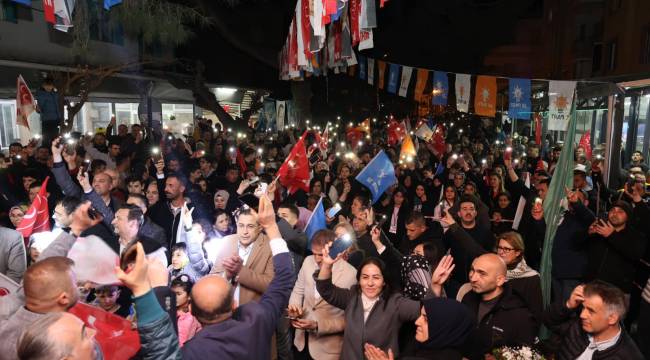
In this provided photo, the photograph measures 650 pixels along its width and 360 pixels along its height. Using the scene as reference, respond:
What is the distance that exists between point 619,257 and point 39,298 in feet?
18.5

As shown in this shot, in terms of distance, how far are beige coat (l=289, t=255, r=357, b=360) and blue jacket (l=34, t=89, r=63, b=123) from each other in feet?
34.0

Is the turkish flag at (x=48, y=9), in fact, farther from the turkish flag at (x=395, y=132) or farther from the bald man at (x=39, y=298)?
the turkish flag at (x=395, y=132)

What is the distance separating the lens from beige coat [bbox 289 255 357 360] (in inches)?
159

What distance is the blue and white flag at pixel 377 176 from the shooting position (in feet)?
24.2

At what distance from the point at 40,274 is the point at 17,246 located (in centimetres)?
183

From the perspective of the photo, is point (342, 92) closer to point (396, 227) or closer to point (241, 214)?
point (396, 227)

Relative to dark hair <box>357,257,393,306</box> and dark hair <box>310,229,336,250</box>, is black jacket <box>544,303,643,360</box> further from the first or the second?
dark hair <box>310,229,336,250</box>

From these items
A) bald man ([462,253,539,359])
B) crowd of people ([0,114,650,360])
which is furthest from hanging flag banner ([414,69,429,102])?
bald man ([462,253,539,359])

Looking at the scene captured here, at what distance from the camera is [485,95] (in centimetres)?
1320

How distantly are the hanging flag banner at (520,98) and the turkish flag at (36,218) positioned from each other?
11.0 meters

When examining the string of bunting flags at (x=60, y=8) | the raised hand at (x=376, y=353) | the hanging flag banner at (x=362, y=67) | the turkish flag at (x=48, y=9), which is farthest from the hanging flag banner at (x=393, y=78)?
the raised hand at (x=376, y=353)

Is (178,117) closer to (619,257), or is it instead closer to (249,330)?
(619,257)

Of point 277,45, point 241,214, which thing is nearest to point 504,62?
point 277,45

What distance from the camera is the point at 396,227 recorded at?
7664mm
